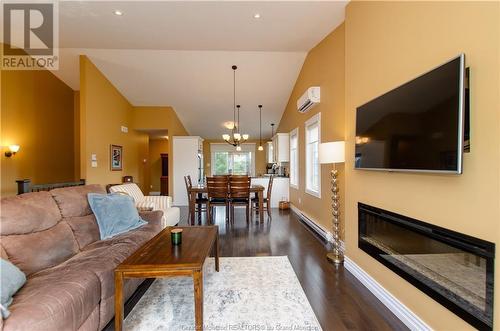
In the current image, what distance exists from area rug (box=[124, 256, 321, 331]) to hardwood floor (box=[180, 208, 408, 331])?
147 millimetres

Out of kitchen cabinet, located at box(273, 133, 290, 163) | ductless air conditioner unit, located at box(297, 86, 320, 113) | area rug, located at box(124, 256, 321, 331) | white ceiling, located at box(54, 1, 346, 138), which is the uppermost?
white ceiling, located at box(54, 1, 346, 138)

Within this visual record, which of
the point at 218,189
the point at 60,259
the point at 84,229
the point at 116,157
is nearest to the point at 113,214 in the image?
the point at 84,229

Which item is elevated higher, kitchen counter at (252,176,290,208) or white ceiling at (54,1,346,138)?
white ceiling at (54,1,346,138)

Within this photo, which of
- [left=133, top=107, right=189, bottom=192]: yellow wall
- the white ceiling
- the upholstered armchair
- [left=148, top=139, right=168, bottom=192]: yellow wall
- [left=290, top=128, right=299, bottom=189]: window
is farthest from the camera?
[left=148, top=139, right=168, bottom=192]: yellow wall

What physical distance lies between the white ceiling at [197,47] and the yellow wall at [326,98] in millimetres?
238

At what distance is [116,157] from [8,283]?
5236mm

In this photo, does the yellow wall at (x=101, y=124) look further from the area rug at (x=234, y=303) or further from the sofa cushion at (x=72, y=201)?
the area rug at (x=234, y=303)

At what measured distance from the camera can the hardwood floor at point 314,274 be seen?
1805 mm

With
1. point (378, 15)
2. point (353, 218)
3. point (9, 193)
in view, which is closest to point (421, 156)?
point (353, 218)

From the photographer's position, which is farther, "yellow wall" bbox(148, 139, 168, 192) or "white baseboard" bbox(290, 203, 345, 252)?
"yellow wall" bbox(148, 139, 168, 192)

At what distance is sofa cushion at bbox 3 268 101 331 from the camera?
117 centimetres

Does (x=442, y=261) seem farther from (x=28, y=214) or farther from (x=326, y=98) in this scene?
(x=28, y=214)

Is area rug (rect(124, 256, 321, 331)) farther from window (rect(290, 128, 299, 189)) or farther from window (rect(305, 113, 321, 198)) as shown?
window (rect(290, 128, 299, 189))

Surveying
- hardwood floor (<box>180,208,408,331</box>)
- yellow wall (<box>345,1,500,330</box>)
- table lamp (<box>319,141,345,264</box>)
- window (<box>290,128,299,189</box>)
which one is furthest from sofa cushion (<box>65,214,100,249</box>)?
window (<box>290,128,299,189</box>)
